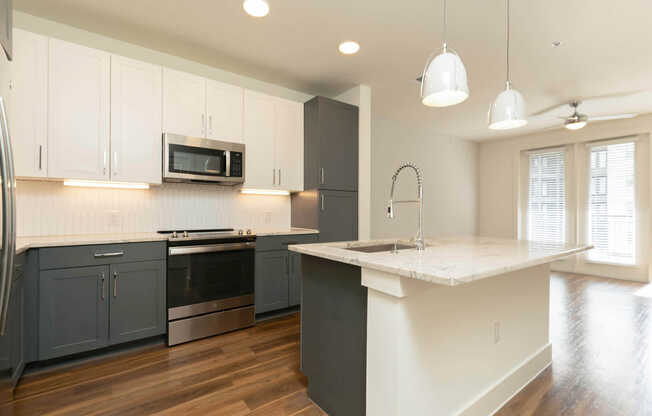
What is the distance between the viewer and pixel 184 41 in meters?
2.77

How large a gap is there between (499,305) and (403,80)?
9.14ft

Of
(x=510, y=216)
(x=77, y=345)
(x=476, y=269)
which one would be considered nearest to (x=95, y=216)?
(x=77, y=345)

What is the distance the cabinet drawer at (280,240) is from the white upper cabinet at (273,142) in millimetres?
612

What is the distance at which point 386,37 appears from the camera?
2.68m

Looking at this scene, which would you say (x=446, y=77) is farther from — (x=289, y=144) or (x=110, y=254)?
(x=110, y=254)

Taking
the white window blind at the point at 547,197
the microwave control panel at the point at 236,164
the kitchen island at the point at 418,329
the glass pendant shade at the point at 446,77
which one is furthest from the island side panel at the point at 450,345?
the white window blind at the point at 547,197

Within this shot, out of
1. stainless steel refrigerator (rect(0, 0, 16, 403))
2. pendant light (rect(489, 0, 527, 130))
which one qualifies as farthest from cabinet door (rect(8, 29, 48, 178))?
pendant light (rect(489, 0, 527, 130))

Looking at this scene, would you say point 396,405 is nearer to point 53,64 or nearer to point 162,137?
point 162,137

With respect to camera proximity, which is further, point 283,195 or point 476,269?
point 283,195

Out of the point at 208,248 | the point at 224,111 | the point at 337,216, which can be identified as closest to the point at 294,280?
the point at 337,216

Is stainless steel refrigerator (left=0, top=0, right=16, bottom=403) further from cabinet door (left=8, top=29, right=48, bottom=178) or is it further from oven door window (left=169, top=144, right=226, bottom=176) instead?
oven door window (left=169, top=144, right=226, bottom=176)

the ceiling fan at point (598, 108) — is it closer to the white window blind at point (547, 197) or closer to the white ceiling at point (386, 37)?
the white ceiling at point (386, 37)

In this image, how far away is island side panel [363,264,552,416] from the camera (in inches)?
48.5

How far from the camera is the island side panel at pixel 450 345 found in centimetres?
123
